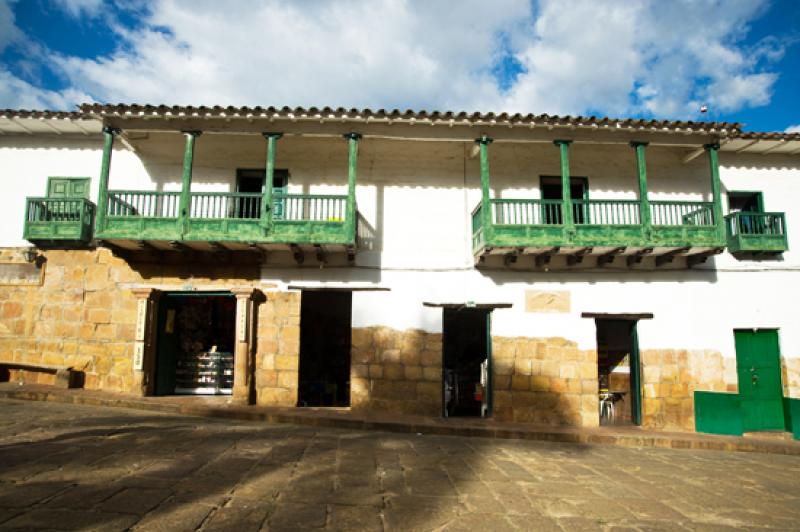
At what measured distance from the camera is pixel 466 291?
9914 mm

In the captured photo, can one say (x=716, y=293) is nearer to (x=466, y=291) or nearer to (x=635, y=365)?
(x=635, y=365)

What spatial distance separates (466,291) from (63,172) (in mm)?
9788

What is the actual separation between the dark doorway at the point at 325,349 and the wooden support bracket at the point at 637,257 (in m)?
6.36

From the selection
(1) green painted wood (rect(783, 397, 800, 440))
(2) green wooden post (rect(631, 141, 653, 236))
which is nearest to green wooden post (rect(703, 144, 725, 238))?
(2) green wooden post (rect(631, 141, 653, 236))

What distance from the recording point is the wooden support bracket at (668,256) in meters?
9.52

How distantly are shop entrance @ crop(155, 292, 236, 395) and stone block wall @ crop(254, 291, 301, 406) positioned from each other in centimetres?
103

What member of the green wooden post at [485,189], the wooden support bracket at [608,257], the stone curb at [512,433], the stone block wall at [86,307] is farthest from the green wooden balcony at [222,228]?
the wooden support bracket at [608,257]

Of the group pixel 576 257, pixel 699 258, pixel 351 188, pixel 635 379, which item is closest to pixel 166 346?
pixel 351 188

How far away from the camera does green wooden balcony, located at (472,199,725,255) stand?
9.25 metres

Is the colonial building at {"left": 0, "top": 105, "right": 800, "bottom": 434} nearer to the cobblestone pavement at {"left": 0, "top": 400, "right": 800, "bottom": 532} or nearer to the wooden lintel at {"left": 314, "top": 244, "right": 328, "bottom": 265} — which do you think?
the wooden lintel at {"left": 314, "top": 244, "right": 328, "bottom": 265}

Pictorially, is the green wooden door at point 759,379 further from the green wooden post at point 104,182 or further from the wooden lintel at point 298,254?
the green wooden post at point 104,182

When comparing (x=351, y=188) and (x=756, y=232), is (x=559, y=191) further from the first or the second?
(x=351, y=188)

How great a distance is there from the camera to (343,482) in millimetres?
5020

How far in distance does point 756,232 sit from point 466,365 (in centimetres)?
740
